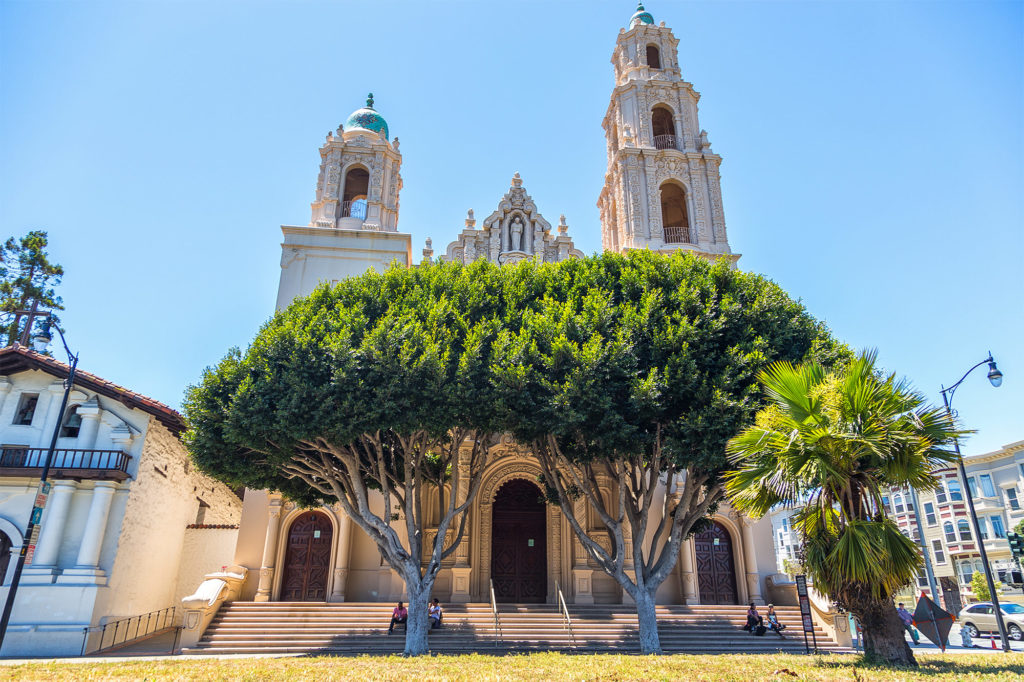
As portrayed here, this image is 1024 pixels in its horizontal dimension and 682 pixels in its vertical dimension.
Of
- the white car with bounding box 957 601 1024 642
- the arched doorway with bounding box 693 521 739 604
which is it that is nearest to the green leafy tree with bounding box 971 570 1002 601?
the white car with bounding box 957 601 1024 642

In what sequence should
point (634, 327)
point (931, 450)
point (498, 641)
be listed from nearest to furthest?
point (931, 450) → point (634, 327) → point (498, 641)

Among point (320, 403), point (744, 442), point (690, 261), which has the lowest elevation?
point (744, 442)

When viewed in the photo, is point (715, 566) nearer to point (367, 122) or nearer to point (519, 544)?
point (519, 544)

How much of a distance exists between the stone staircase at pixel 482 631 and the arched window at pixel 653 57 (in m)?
27.9

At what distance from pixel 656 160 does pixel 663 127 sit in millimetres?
4158

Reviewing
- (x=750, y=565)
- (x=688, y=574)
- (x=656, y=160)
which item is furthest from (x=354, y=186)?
(x=750, y=565)

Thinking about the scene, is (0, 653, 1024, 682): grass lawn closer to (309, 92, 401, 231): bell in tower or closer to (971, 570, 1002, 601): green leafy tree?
(309, 92, 401, 231): bell in tower

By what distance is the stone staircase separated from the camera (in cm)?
1747

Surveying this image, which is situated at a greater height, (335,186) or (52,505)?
(335,186)

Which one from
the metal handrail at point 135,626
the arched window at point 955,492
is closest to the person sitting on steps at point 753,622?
the metal handrail at point 135,626

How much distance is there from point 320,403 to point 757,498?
31.8 ft

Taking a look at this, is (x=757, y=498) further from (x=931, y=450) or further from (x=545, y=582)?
(x=545, y=582)

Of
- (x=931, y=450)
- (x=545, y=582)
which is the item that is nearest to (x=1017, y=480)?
(x=545, y=582)

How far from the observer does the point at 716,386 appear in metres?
14.1
